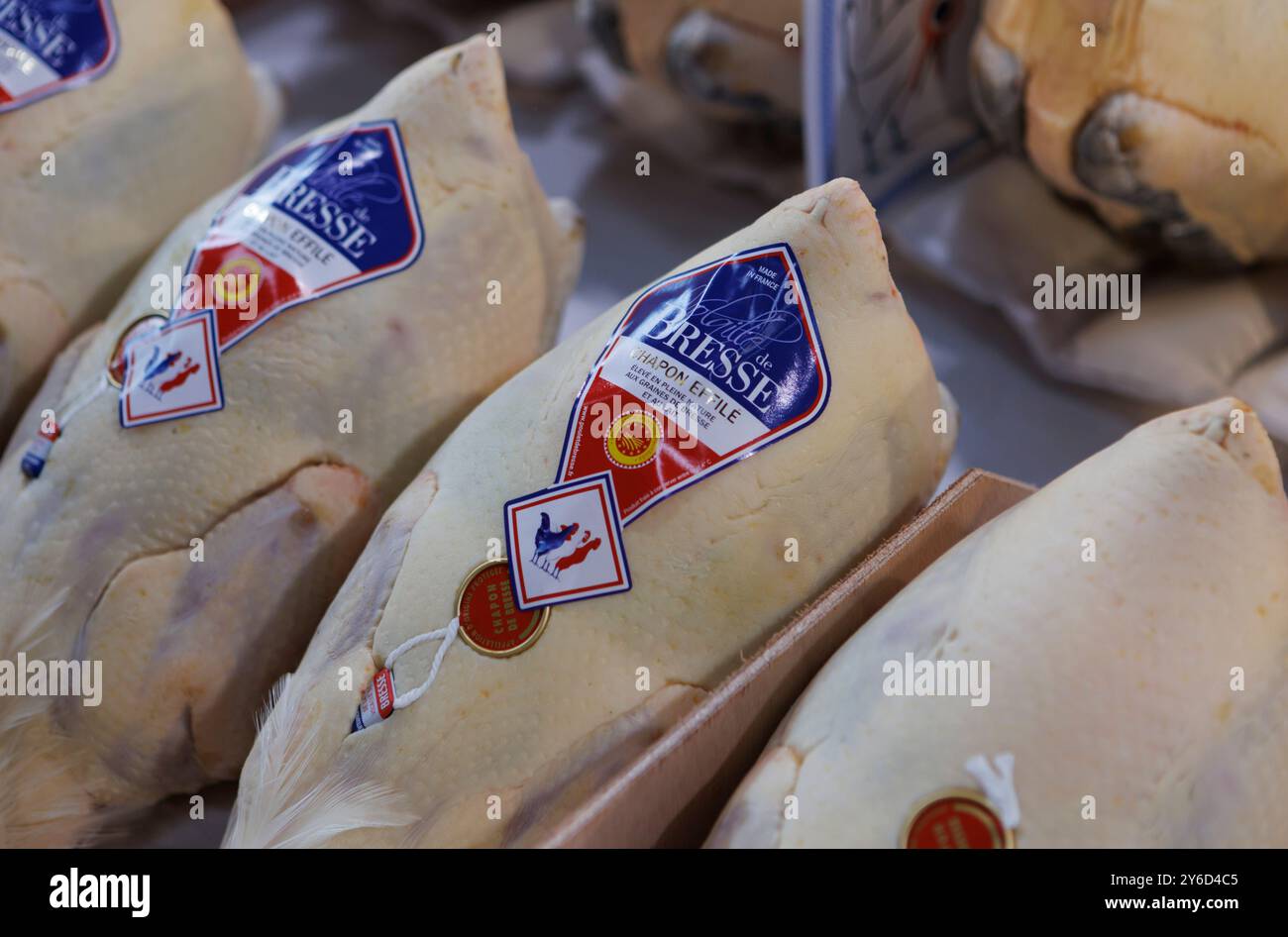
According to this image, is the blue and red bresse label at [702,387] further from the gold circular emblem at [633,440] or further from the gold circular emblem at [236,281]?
the gold circular emblem at [236,281]

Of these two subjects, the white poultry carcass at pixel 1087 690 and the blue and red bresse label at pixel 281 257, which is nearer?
the white poultry carcass at pixel 1087 690

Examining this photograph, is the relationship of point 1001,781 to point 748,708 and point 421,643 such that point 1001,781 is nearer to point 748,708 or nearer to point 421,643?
point 748,708

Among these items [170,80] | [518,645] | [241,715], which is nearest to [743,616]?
[518,645]

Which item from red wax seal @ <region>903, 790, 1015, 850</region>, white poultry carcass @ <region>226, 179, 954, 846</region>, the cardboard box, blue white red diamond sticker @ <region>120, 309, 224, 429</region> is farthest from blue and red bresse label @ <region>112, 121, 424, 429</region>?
red wax seal @ <region>903, 790, 1015, 850</region>

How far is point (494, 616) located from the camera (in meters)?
0.76

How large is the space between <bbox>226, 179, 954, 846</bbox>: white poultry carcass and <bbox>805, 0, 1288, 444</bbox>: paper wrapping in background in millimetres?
477

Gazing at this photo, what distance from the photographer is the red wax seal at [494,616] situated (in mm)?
757

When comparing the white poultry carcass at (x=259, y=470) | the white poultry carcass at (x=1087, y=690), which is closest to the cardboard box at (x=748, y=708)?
the white poultry carcass at (x=1087, y=690)

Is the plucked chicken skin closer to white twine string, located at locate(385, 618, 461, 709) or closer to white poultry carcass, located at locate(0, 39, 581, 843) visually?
white poultry carcass, located at locate(0, 39, 581, 843)

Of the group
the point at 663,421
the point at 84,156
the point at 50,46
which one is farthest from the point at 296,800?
the point at 50,46

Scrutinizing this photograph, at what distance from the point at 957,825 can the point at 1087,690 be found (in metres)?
0.11

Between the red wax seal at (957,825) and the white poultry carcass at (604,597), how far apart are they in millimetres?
199

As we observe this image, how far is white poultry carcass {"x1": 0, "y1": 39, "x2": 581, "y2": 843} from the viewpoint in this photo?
2.92 feet

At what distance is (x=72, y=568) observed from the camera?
2.95ft
